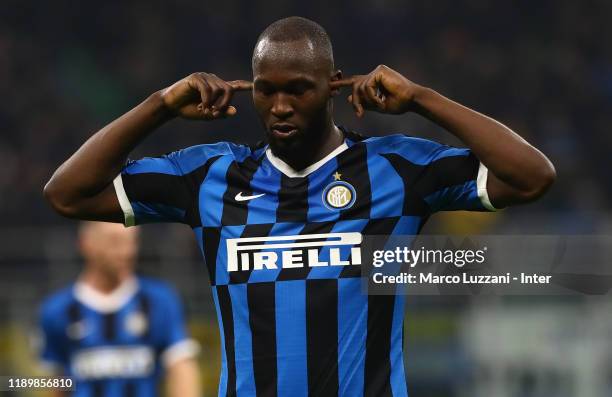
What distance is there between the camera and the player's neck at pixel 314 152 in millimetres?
3184

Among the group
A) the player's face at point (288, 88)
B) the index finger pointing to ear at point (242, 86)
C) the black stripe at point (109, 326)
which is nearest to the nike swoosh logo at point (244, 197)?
the player's face at point (288, 88)

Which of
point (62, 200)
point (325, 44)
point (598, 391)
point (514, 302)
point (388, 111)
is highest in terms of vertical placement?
point (325, 44)

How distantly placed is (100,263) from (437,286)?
2.60m

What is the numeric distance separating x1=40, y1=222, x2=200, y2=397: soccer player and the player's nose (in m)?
2.72

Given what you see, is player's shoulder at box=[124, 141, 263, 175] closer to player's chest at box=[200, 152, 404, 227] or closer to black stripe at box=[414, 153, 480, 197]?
player's chest at box=[200, 152, 404, 227]

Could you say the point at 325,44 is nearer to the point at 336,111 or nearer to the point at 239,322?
the point at 239,322

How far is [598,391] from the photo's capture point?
832 cm

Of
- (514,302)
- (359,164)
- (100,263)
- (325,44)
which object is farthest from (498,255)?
(514,302)

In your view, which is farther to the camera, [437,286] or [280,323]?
[437,286]

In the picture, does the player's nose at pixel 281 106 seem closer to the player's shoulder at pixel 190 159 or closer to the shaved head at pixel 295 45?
the shaved head at pixel 295 45

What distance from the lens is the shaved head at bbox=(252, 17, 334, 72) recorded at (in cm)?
300

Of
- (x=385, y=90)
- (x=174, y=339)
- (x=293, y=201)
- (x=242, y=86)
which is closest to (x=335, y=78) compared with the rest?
(x=385, y=90)

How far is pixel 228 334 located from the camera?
3174mm

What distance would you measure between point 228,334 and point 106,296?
278 cm
